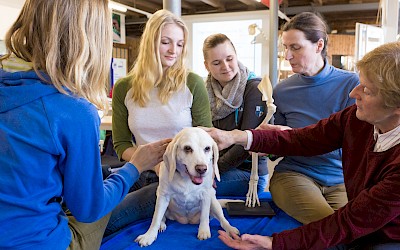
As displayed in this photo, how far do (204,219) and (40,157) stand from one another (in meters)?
0.89

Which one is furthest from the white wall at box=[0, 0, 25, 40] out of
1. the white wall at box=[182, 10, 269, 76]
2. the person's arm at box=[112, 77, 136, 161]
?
the person's arm at box=[112, 77, 136, 161]

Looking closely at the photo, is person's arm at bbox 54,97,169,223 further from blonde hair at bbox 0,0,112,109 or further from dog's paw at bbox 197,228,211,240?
dog's paw at bbox 197,228,211,240

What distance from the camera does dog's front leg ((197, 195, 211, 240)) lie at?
176cm

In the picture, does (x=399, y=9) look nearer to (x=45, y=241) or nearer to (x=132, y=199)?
(x=132, y=199)

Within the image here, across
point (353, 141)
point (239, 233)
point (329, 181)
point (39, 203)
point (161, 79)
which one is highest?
point (161, 79)

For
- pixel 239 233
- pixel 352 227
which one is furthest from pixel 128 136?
pixel 352 227

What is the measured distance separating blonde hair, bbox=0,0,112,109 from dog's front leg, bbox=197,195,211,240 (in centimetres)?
76

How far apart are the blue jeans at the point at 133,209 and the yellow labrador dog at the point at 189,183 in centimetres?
19

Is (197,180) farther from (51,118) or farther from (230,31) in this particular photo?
(230,31)

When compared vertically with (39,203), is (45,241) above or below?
below

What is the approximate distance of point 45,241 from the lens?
121 cm

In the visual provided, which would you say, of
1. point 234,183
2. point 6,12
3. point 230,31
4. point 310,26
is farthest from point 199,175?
point 230,31

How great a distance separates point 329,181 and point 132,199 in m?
1.07

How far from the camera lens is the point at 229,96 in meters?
2.55
